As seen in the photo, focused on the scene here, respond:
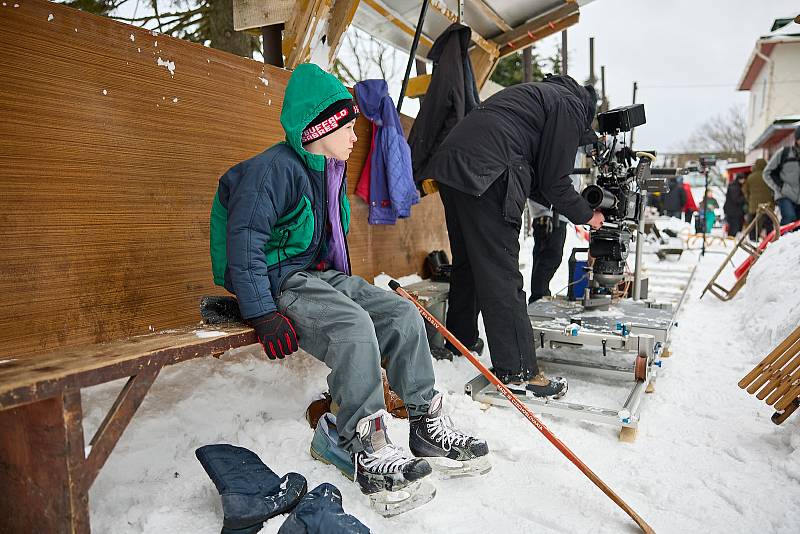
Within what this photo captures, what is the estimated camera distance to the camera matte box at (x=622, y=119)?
3414 mm

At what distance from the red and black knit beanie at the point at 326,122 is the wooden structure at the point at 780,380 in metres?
2.09

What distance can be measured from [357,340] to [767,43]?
25.5 metres

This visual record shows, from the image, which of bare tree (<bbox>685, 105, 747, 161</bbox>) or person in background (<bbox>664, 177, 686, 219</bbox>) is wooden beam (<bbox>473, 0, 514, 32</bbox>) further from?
bare tree (<bbox>685, 105, 747, 161</bbox>)

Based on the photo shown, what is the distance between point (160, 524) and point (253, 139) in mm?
2143

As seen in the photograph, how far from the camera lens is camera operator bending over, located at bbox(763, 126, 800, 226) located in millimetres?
7938

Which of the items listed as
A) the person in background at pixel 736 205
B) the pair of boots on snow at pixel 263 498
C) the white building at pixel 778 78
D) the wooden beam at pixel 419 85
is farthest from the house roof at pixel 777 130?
the pair of boots on snow at pixel 263 498

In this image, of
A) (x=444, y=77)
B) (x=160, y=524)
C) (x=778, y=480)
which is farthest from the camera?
(x=444, y=77)

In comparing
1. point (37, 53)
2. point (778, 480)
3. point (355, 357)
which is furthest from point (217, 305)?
point (778, 480)

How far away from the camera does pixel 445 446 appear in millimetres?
2117

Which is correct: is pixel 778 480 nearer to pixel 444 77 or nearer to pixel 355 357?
pixel 355 357

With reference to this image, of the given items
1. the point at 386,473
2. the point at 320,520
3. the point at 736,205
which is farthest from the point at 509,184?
the point at 736,205

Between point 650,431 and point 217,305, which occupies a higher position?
point 217,305

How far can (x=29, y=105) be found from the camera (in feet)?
7.09

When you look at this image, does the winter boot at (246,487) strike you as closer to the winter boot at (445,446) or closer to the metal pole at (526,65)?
the winter boot at (445,446)
